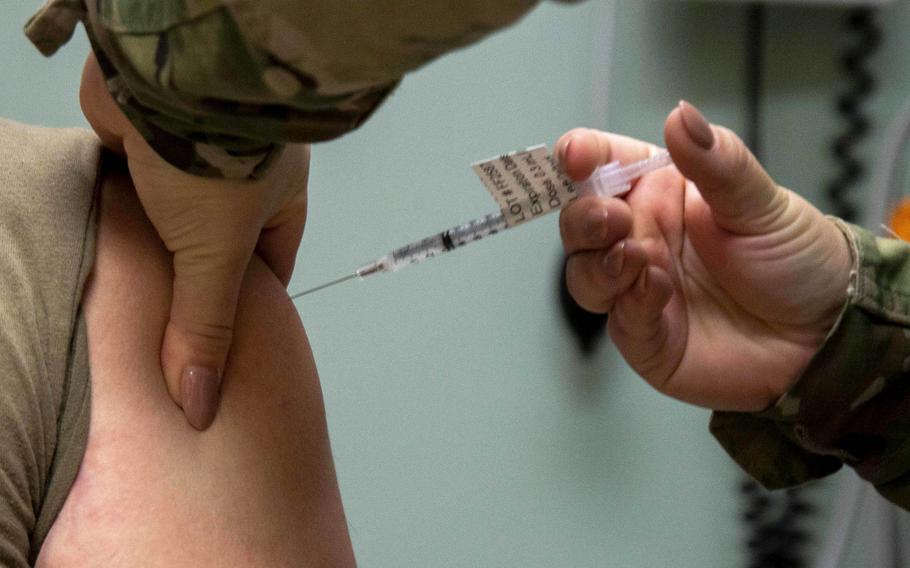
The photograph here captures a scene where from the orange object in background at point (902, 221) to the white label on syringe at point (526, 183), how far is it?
33.5 inches

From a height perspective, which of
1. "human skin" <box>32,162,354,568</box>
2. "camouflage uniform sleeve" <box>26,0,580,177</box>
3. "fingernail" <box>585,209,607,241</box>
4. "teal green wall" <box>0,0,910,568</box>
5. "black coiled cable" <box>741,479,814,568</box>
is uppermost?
"camouflage uniform sleeve" <box>26,0,580,177</box>

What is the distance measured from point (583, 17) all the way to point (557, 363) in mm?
547

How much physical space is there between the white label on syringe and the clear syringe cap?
1.0 inches

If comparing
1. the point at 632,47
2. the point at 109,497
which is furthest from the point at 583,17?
the point at 109,497

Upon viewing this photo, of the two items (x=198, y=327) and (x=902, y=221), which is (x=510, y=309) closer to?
(x=902, y=221)

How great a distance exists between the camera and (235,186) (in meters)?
0.65

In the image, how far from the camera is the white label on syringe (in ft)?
2.42

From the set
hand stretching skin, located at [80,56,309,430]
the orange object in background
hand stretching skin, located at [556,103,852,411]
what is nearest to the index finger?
hand stretching skin, located at [556,103,852,411]

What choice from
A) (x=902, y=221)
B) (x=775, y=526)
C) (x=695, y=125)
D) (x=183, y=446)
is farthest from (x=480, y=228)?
(x=775, y=526)

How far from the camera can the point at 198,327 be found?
712mm

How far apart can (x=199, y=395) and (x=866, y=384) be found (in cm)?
62

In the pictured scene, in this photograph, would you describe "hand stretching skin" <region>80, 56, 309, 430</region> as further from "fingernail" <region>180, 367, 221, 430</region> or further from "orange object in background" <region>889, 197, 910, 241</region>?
"orange object in background" <region>889, 197, 910, 241</region>

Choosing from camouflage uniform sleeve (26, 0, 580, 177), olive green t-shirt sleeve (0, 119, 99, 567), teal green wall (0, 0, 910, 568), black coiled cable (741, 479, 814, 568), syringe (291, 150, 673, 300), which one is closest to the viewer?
camouflage uniform sleeve (26, 0, 580, 177)

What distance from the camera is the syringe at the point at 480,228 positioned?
0.84 metres
